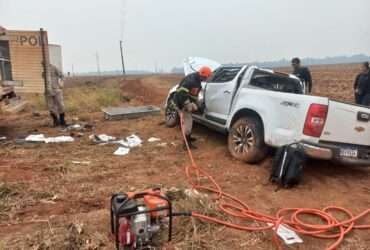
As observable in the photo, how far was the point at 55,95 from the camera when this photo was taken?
29.0 ft

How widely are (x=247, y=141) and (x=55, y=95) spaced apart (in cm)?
583

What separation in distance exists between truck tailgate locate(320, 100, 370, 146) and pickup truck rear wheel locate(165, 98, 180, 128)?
14.7 ft

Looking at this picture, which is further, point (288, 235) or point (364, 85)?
point (364, 85)

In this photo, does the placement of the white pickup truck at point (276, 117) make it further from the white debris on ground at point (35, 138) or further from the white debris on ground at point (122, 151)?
the white debris on ground at point (35, 138)

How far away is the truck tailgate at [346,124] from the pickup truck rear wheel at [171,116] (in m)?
4.49

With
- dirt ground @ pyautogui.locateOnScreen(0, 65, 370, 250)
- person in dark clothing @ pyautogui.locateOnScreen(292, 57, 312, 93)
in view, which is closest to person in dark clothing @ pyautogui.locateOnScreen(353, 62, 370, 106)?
person in dark clothing @ pyautogui.locateOnScreen(292, 57, 312, 93)

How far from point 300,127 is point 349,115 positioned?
2.25 feet

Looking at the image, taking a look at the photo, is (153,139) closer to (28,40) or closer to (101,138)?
(101,138)

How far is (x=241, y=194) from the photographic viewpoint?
176 inches

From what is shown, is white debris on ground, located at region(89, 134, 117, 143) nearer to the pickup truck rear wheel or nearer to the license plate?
the pickup truck rear wheel

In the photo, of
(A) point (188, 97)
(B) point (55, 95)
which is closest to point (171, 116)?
(A) point (188, 97)

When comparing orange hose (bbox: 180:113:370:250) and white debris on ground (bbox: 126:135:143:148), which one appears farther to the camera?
white debris on ground (bbox: 126:135:143:148)

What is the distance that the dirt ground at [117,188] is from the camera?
318 cm

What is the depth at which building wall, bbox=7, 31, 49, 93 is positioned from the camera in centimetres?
847
